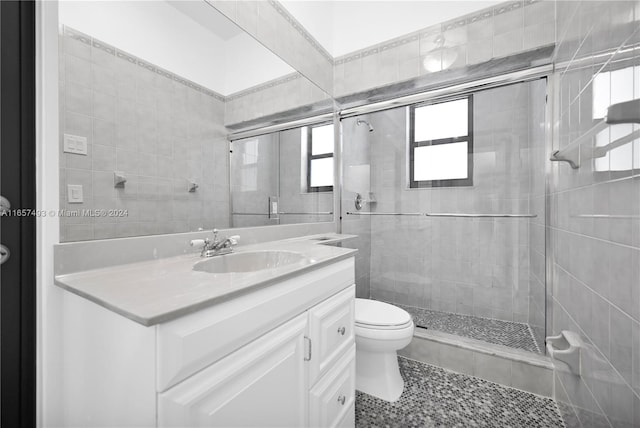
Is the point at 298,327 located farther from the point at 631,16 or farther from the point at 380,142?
the point at 380,142

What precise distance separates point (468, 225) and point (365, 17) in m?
1.85

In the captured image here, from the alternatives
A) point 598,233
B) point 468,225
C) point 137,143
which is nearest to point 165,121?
point 137,143

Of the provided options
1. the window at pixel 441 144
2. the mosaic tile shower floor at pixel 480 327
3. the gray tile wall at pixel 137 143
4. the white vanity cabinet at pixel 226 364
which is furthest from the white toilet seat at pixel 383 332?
the window at pixel 441 144

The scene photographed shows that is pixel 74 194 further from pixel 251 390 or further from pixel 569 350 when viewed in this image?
pixel 569 350

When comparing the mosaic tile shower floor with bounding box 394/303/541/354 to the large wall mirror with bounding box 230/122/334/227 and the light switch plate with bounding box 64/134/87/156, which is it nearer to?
the large wall mirror with bounding box 230/122/334/227

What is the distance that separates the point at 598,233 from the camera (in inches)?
34.4

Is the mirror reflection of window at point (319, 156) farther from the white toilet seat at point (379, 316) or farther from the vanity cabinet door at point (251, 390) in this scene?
the vanity cabinet door at point (251, 390)

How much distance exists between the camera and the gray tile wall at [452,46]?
156 cm

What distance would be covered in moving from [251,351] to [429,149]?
6.85 ft

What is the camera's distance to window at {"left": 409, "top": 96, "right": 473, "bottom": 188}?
6.72 ft

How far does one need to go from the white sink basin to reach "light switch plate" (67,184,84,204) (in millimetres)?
426

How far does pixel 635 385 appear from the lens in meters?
0.66

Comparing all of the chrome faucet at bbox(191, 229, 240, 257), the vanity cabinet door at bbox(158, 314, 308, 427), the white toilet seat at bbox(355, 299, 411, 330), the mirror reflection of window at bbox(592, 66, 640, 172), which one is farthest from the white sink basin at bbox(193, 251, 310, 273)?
the mirror reflection of window at bbox(592, 66, 640, 172)

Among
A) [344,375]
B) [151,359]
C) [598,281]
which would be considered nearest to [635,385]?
[598,281]
